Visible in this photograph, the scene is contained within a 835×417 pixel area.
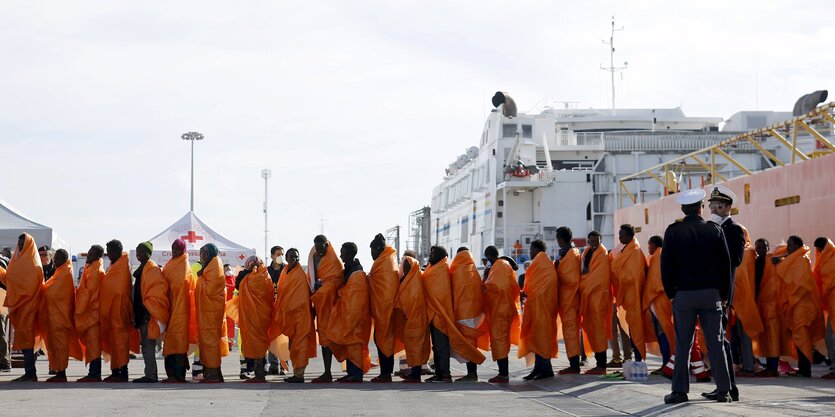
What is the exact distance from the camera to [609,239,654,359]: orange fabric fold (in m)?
12.7

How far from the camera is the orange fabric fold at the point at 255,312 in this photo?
12914mm

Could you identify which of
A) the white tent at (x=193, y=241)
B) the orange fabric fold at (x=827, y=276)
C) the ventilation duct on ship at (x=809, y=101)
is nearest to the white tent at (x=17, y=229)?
the white tent at (x=193, y=241)

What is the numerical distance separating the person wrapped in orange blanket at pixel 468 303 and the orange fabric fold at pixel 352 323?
0.99m

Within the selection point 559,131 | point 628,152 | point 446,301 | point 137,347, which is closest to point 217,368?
point 137,347

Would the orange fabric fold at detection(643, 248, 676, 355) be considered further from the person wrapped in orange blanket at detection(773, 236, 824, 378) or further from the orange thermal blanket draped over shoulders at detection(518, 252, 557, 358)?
the person wrapped in orange blanket at detection(773, 236, 824, 378)

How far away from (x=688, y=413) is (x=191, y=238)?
20.4 metres

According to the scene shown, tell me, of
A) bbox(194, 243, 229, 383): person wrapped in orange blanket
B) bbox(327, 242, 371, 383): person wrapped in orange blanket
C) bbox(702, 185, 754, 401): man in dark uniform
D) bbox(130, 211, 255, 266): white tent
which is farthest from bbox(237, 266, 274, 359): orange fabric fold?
bbox(130, 211, 255, 266): white tent

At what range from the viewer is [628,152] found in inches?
1560

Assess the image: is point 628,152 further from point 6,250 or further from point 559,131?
point 6,250

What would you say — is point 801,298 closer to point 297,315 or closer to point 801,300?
point 801,300

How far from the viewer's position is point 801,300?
500 inches

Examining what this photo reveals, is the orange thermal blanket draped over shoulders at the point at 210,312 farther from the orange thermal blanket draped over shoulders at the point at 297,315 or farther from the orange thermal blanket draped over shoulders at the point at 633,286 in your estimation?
the orange thermal blanket draped over shoulders at the point at 633,286

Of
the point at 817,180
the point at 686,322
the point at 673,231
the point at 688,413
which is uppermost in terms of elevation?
the point at 817,180

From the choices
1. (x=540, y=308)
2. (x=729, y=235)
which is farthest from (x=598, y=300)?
(x=729, y=235)
